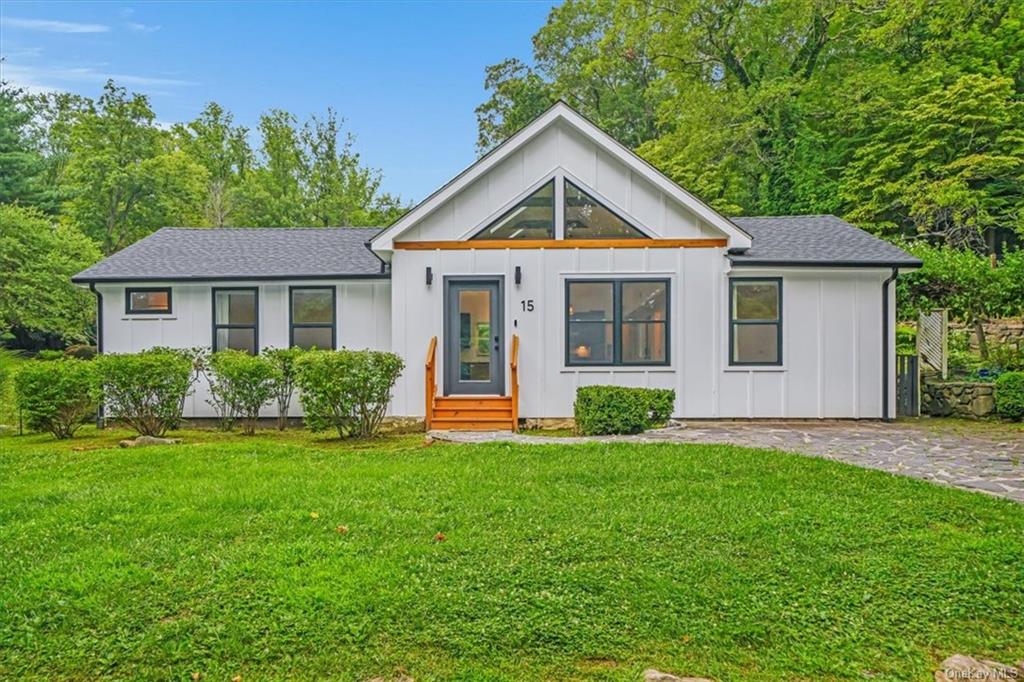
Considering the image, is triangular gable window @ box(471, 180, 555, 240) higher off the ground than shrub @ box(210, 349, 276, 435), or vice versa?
triangular gable window @ box(471, 180, 555, 240)

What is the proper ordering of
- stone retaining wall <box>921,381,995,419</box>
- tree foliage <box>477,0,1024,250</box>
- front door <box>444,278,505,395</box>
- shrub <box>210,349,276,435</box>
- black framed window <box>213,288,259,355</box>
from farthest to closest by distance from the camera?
tree foliage <box>477,0,1024,250</box>
black framed window <box>213,288,259,355</box>
stone retaining wall <box>921,381,995,419</box>
front door <box>444,278,505,395</box>
shrub <box>210,349,276,435</box>

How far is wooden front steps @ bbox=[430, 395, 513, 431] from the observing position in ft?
32.0

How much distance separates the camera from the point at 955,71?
60.4 ft

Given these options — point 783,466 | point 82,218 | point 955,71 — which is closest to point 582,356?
point 783,466

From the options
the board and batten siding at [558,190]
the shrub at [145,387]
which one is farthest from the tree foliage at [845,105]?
the shrub at [145,387]

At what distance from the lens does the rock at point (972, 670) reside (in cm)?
274

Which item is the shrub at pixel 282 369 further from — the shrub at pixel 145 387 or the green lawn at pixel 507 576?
the green lawn at pixel 507 576

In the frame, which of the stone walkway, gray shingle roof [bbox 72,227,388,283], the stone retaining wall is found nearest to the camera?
the stone walkway

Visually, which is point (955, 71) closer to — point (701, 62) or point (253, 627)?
point (701, 62)

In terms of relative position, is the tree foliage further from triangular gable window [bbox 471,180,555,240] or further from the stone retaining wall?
triangular gable window [bbox 471,180,555,240]

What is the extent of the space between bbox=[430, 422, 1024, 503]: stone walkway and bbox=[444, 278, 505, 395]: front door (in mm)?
1310

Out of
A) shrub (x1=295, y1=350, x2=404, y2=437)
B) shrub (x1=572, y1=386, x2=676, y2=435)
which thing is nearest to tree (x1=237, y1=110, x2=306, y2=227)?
shrub (x1=295, y1=350, x2=404, y2=437)

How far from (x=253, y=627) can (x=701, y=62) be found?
2564 centimetres

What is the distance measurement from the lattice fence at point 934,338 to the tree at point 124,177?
2599 cm
